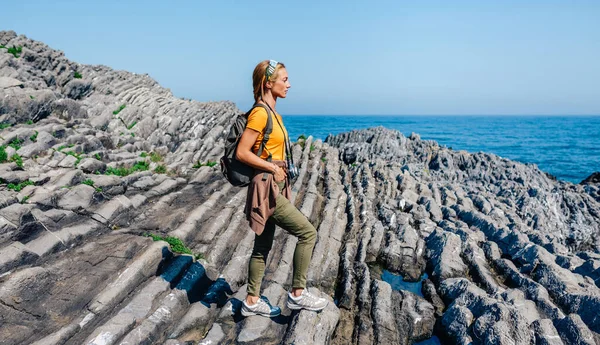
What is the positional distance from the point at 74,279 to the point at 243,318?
2.86 meters

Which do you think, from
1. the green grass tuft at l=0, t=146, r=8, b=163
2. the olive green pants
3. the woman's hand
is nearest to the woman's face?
the woman's hand

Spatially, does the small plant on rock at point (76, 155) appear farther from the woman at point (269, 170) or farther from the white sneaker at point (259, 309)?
the woman at point (269, 170)

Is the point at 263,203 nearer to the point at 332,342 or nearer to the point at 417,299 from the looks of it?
the point at 332,342

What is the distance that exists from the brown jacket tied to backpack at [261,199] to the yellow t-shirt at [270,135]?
0.29m

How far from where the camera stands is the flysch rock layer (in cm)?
569

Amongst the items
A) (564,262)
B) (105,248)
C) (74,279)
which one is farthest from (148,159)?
(564,262)

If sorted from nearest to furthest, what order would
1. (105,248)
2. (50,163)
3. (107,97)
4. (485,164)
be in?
(105,248) → (50,163) → (107,97) → (485,164)


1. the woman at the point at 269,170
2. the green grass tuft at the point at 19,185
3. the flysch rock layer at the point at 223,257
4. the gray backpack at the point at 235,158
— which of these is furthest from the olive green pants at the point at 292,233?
the green grass tuft at the point at 19,185

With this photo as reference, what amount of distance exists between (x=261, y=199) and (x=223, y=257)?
3.72 metres

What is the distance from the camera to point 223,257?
318 inches

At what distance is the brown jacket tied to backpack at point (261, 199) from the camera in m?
4.79

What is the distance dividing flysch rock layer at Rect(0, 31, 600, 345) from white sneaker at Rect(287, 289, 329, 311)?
139mm

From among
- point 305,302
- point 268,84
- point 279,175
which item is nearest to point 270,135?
point 279,175

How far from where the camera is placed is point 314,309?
5.66 m
